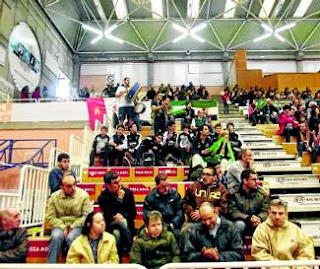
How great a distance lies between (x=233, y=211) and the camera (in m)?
3.46

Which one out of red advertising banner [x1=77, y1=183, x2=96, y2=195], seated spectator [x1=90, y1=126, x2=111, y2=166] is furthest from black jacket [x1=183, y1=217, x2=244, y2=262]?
seated spectator [x1=90, y1=126, x2=111, y2=166]

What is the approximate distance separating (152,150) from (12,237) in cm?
329

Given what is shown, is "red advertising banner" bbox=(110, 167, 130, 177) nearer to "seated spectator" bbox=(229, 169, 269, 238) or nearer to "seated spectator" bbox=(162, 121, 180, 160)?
"seated spectator" bbox=(162, 121, 180, 160)

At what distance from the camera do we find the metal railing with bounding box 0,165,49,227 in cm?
378

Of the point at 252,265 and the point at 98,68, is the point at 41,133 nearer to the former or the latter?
the point at 252,265

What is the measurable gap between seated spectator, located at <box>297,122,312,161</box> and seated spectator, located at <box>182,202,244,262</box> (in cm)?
367

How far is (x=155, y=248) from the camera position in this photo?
296 centimetres

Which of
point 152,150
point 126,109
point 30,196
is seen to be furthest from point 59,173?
point 126,109

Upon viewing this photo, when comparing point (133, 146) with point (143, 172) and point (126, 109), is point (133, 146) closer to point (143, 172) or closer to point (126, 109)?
point (143, 172)

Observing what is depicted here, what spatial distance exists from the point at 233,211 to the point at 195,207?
43cm

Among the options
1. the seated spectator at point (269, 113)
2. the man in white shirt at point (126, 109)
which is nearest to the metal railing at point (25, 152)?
the man in white shirt at point (126, 109)

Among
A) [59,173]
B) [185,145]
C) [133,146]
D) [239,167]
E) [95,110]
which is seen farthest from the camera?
[95,110]

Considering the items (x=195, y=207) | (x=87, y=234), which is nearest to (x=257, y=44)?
(x=195, y=207)

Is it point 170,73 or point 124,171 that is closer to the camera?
point 124,171
